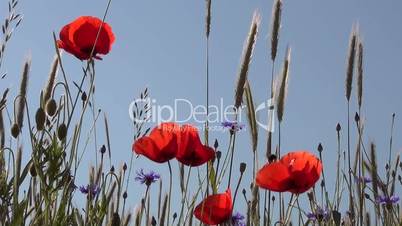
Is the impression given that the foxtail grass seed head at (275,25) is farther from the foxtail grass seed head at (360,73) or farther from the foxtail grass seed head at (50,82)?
the foxtail grass seed head at (50,82)

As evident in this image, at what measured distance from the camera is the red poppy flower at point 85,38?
1.99 meters

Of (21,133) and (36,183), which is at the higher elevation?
(21,133)

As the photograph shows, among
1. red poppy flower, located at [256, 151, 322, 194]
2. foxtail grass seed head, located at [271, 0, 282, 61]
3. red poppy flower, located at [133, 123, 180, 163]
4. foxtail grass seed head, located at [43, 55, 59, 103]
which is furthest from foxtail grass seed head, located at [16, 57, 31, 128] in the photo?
foxtail grass seed head, located at [271, 0, 282, 61]

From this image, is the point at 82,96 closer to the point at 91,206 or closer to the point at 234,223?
the point at 91,206

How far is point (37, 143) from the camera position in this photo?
1.67m

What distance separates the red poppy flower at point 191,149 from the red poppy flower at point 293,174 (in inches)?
6.6

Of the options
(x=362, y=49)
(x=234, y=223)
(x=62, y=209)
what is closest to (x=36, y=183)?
(x=62, y=209)

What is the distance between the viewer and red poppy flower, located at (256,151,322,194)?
1973mm

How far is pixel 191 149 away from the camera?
80.4 inches

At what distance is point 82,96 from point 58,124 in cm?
24

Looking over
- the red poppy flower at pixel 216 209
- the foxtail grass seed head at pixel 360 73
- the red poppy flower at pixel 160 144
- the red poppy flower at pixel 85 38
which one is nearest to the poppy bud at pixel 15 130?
the red poppy flower at pixel 85 38

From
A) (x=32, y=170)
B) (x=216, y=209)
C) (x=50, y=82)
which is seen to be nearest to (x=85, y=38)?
(x=50, y=82)

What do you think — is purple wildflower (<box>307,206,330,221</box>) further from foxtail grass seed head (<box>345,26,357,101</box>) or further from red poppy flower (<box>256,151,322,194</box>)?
foxtail grass seed head (<box>345,26,357,101</box>)

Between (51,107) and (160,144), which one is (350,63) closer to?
(160,144)
